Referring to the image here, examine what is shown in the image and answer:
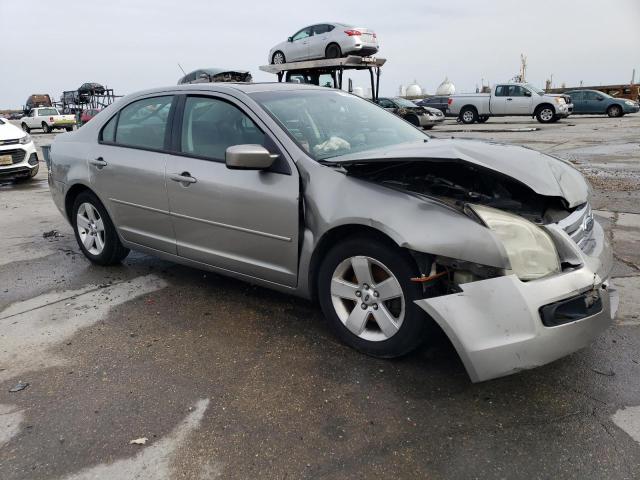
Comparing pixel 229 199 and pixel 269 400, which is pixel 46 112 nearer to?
pixel 229 199

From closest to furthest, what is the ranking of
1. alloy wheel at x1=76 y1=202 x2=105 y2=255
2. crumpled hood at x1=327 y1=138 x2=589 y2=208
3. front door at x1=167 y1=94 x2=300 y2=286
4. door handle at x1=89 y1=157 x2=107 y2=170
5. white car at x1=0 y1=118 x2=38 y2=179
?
crumpled hood at x1=327 y1=138 x2=589 y2=208 → front door at x1=167 y1=94 x2=300 y2=286 → door handle at x1=89 y1=157 x2=107 y2=170 → alloy wheel at x1=76 y1=202 x2=105 y2=255 → white car at x1=0 y1=118 x2=38 y2=179

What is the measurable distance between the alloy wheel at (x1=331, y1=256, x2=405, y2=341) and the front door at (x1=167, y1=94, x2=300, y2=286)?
1.20ft

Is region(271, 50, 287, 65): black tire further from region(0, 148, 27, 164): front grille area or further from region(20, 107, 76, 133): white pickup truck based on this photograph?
region(20, 107, 76, 133): white pickup truck

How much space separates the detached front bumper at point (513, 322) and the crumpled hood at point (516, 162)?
1.59 ft

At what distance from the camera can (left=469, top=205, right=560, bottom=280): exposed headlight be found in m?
2.46

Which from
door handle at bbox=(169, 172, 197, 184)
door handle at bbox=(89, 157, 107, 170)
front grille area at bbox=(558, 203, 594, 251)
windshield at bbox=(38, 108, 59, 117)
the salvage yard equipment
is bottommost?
front grille area at bbox=(558, 203, 594, 251)

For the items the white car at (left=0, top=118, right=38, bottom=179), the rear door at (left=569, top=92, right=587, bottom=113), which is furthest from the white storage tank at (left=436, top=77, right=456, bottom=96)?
the white car at (left=0, top=118, right=38, bottom=179)

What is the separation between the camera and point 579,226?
2887 millimetres

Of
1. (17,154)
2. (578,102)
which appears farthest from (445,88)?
(17,154)

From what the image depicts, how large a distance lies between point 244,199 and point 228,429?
4.81 feet

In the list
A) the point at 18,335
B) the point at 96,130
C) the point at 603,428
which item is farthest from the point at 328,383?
the point at 96,130

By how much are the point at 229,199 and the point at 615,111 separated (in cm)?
2737

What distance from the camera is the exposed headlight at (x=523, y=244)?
246cm

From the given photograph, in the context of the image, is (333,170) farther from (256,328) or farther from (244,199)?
(256,328)
